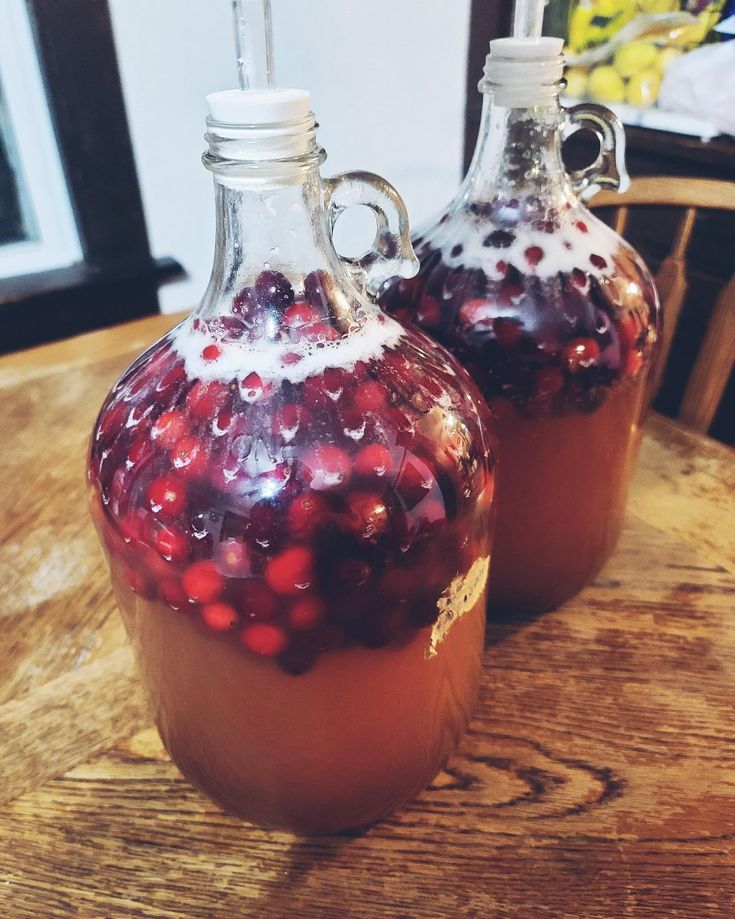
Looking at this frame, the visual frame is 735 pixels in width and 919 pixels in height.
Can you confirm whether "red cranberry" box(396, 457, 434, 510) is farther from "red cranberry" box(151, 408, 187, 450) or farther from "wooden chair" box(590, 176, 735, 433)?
"wooden chair" box(590, 176, 735, 433)

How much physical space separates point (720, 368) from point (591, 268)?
0.46 m

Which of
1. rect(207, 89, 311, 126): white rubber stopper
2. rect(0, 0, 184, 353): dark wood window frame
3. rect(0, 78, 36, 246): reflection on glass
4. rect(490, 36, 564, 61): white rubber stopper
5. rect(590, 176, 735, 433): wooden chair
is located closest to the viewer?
rect(207, 89, 311, 126): white rubber stopper

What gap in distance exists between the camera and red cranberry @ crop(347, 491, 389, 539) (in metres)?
0.33

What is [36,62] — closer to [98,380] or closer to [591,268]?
[98,380]

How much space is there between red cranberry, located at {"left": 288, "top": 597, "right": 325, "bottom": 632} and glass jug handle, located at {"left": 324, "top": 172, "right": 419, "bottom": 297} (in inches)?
6.3

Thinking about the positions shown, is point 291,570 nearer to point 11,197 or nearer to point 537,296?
point 537,296

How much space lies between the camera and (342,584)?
1.11 ft

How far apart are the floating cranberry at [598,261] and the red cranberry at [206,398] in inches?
9.8

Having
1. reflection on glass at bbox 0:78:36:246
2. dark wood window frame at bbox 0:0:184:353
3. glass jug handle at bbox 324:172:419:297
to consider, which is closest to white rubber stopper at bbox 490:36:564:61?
glass jug handle at bbox 324:172:419:297

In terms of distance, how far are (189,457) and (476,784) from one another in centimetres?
26

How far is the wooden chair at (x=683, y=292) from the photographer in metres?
0.85

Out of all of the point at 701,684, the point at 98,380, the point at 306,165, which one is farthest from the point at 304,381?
the point at 98,380

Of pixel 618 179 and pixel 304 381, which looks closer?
pixel 304 381

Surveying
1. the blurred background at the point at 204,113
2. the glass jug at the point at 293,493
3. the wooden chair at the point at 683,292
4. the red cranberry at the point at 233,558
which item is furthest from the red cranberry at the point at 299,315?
the blurred background at the point at 204,113
